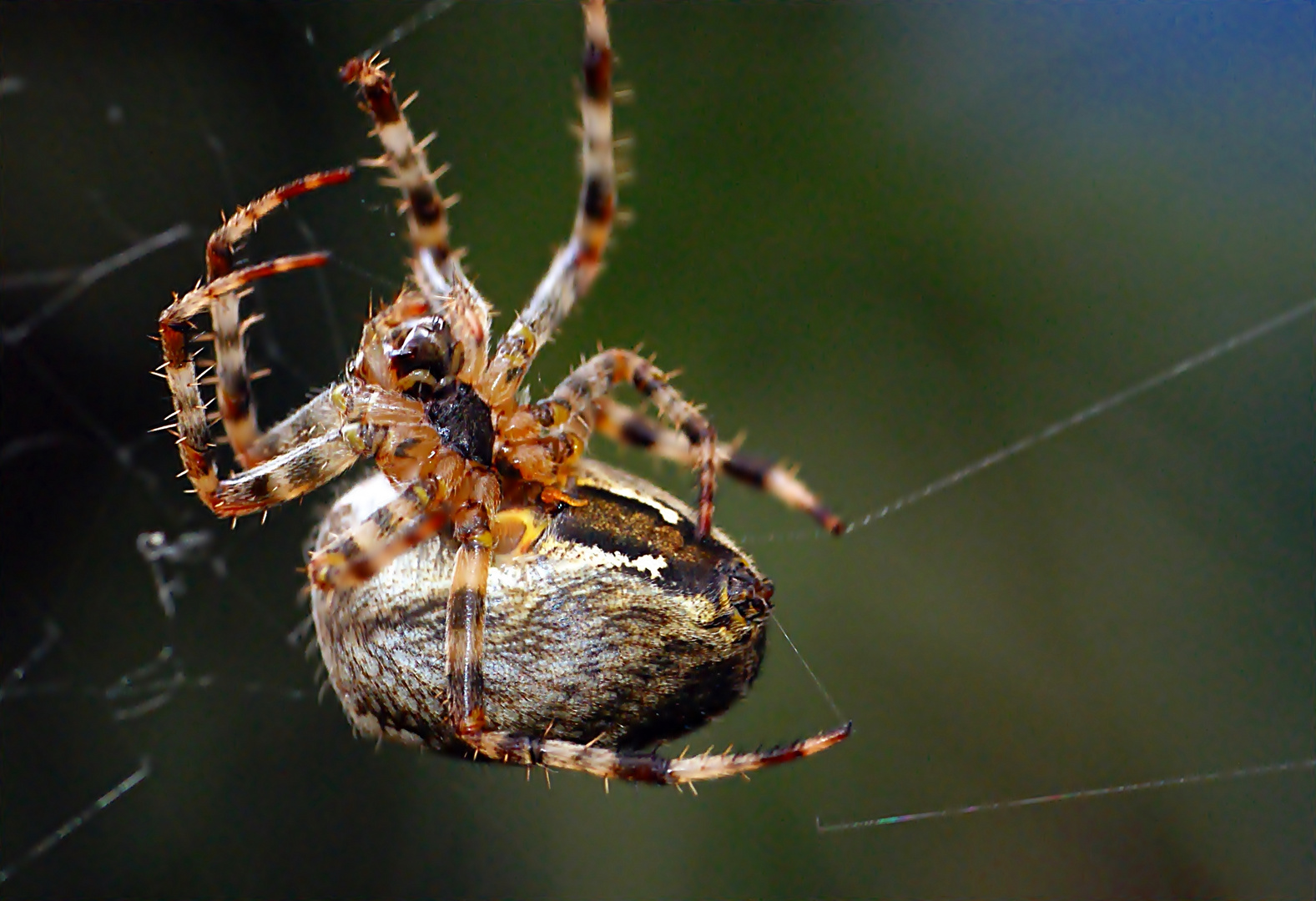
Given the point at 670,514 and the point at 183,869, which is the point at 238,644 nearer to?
the point at 183,869

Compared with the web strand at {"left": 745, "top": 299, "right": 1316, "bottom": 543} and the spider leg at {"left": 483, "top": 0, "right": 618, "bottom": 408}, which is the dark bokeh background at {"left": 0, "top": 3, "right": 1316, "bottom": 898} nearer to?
the web strand at {"left": 745, "top": 299, "right": 1316, "bottom": 543}

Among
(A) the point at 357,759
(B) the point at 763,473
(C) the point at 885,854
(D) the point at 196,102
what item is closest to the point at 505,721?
(B) the point at 763,473

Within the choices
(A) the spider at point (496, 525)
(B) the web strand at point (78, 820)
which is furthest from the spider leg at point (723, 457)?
(B) the web strand at point (78, 820)

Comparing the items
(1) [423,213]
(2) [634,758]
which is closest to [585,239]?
(1) [423,213]

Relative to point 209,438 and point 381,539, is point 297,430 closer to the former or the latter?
point 209,438

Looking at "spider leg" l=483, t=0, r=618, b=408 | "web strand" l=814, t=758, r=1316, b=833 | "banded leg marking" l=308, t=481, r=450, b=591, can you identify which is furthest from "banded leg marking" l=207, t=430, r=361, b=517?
"web strand" l=814, t=758, r=1316, b=833

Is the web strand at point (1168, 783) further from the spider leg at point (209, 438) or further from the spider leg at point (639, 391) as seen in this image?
the spider leg at point (209, 438)
